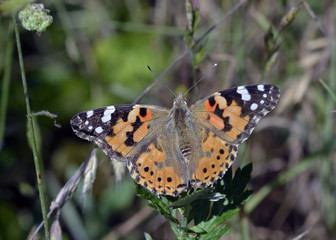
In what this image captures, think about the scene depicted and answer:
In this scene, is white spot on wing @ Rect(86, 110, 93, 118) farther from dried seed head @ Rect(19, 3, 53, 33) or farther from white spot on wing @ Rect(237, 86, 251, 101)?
white spot on wing @ Rect(237, 86, 251, 101)

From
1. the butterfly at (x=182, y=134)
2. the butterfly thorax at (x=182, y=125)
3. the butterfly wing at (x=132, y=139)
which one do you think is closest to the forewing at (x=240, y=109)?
the butterfly at (x=182, y=134)

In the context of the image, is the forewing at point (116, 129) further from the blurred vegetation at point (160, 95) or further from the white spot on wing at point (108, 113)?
the blurred vegetation at point (160, 95)

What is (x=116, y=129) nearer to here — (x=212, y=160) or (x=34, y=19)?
(x=212, y=160)

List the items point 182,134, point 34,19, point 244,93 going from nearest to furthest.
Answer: point 34,19
point 244,93
point 182,134

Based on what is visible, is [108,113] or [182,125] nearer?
[108,113]

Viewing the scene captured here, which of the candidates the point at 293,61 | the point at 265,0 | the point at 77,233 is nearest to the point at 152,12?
the point at 265,0

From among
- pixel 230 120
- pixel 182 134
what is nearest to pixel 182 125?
pixel 182 134

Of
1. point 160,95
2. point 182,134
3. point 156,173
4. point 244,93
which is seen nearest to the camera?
point 156,173

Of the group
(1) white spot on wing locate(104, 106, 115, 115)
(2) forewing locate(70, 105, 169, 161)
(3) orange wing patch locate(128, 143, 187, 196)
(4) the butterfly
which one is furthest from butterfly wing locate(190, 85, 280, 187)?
(1) white spot on wing locate(104, 106, 115, 115)

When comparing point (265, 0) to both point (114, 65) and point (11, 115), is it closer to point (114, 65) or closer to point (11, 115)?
point (114, 65)

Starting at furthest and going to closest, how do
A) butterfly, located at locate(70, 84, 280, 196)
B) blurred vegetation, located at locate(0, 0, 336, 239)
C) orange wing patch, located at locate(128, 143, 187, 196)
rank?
blurred vegetation, located at locate(0, 0, 336, 239), butterfly, located at locate(70, 84, 280, 196), orange wing patch, located at locate(128, 143, 187, 196)
